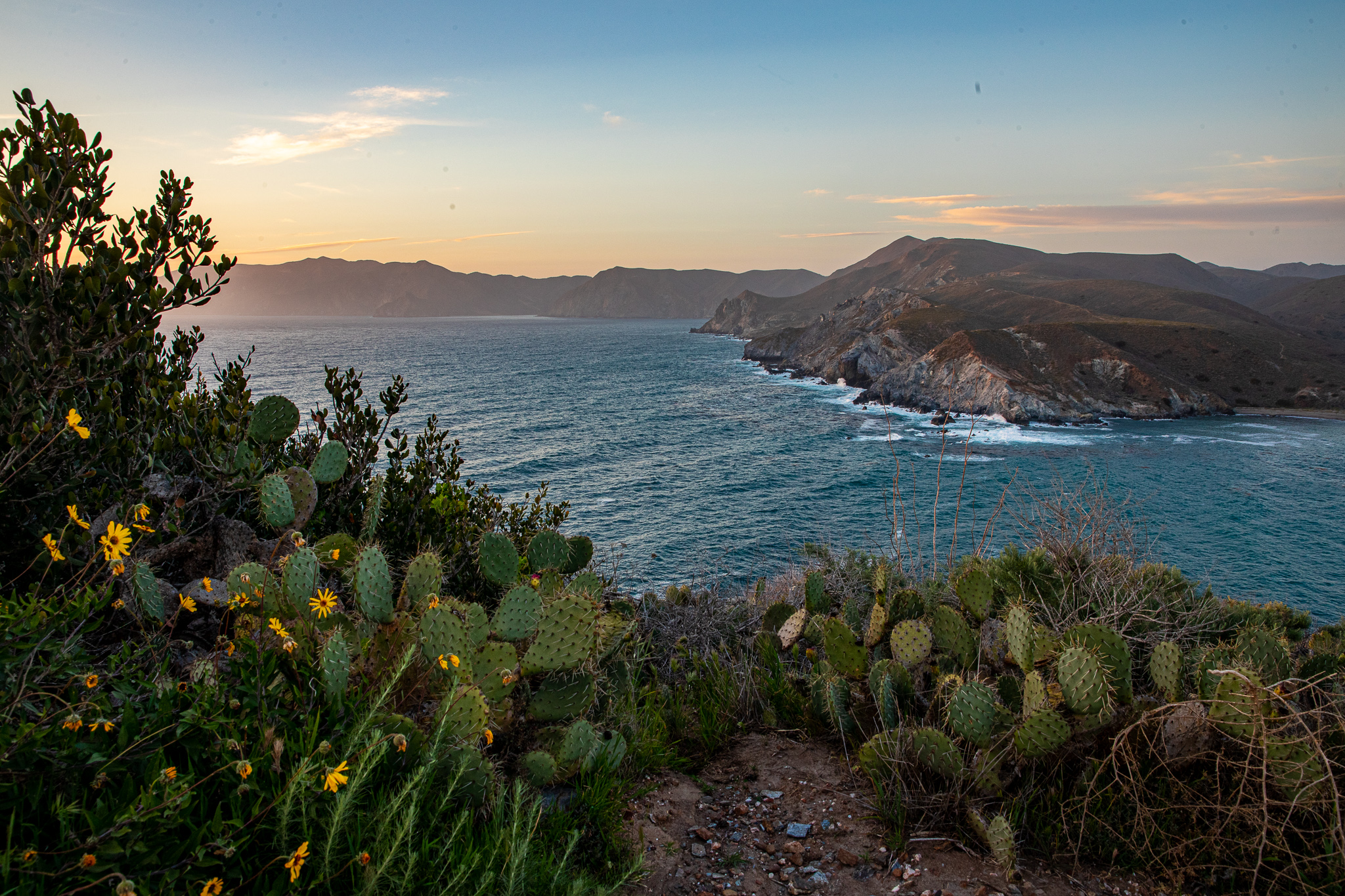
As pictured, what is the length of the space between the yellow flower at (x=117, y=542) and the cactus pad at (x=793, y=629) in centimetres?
482

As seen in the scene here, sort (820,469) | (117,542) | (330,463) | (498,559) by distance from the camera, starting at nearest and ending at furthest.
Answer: (117,542) → (498,559) → (330,463) → (820,469)

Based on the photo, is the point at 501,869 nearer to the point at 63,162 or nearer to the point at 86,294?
the point at 86,294

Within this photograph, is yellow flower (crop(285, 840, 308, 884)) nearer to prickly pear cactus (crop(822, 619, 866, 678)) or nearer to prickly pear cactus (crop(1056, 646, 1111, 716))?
prickly pear cactus (crop(1056, 646, 1111, 716))

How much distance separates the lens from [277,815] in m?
2.21

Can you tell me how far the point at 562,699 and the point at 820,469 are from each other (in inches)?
1582

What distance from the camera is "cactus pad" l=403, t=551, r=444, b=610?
157 inches

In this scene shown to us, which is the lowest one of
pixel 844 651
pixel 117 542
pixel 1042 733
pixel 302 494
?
pixel 844 651

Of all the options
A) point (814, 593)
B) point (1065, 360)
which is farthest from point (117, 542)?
point (1065, 360)

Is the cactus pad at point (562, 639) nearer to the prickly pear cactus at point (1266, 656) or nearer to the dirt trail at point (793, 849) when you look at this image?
the dirt trail at point (793, 849)

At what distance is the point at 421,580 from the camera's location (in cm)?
400

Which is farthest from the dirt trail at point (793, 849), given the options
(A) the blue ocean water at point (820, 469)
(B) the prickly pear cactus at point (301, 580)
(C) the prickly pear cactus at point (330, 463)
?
(A) the blue ocean water at point (820, 469)

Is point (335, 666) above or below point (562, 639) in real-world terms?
above

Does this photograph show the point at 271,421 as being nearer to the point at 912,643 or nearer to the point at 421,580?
the point at 421,580

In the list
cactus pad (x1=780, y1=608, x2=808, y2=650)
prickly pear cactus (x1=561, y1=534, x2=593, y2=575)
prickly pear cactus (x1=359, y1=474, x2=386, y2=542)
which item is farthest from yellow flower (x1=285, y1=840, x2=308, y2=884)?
cactus pad (x1=780, y1=608, x2=808, y2=650)
